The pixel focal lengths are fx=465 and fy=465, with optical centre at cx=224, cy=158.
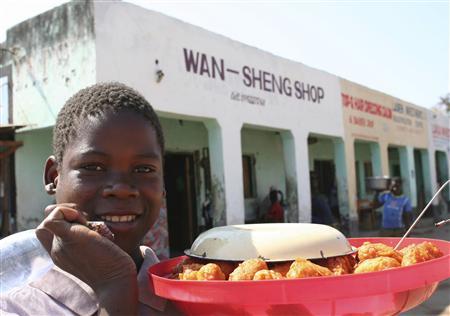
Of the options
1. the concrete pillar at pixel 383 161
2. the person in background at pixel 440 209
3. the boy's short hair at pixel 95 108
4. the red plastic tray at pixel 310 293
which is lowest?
the person in background at pixel 440 209

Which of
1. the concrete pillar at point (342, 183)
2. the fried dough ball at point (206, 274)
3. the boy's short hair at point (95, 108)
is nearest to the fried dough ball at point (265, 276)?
the fried dough ball at point (206, 274)

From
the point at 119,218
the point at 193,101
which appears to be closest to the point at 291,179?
the point at 193,101

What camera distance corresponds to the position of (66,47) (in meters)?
6.07

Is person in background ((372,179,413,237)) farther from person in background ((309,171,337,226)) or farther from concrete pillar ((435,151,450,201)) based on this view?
concrete pillar ((435,151,450,201))

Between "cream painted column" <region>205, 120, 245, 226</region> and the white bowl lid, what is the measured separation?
636 centimetres

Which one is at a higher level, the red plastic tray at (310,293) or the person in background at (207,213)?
the red plastic tray at (310,293)

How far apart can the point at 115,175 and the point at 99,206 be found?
0.09 m

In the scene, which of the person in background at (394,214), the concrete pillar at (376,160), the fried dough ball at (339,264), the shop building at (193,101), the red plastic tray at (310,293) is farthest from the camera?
the concrete pillar at (376,160)

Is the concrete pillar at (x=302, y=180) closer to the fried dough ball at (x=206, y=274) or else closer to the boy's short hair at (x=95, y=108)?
the boy's short hair at (x=95, y=108)

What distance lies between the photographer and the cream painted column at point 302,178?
9352 mm

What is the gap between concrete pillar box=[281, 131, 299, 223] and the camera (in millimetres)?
9297

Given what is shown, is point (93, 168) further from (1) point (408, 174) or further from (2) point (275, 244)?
(1) point (408, 174)

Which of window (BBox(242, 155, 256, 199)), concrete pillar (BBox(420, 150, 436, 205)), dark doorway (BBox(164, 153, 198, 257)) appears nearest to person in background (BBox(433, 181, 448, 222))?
concrete pillar (BBox(420, 150, 436, 205))

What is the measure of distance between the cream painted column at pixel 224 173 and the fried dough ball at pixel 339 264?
6421 millimetres
